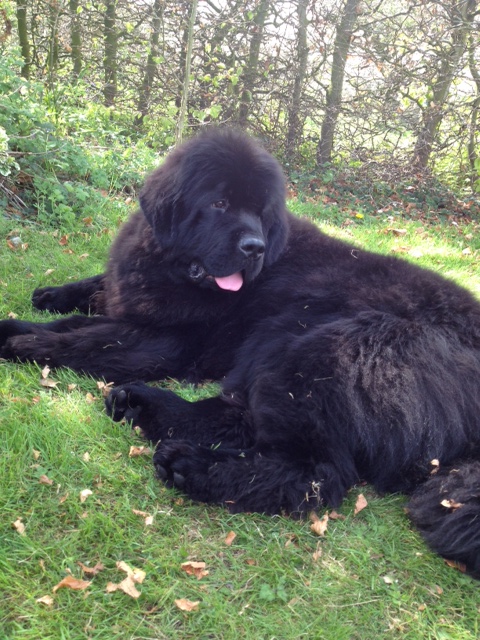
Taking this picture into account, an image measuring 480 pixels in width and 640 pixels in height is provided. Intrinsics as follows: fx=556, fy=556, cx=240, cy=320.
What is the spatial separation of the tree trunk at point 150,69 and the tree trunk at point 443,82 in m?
3.88

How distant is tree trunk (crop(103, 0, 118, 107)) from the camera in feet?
25.3

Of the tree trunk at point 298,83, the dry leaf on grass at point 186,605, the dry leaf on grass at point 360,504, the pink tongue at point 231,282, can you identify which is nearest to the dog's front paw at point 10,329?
the pink tongue at point 231,282

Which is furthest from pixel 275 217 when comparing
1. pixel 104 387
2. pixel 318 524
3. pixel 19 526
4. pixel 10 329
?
pixel 19 526

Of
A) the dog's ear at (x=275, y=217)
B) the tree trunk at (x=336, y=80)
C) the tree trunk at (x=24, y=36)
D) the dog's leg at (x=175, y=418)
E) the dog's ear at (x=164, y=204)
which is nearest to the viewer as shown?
the dog's leg at (x=175, y=418)

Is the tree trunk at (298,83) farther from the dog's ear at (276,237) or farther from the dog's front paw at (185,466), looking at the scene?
the dog's front paw at (185,466)

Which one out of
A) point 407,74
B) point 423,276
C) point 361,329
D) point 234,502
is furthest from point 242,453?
point 407,74

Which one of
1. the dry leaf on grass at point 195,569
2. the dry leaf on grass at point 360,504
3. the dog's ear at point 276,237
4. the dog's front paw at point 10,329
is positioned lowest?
the dry leaf on grass at point 360,504

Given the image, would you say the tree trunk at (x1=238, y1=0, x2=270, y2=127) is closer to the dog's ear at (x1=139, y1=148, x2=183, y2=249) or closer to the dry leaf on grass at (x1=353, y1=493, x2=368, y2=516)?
the dog's ear at (x1=139, y1=148, x2=183, y2=249)

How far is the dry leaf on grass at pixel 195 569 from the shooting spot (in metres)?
1.80

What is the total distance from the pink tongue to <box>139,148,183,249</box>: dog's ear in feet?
1.09

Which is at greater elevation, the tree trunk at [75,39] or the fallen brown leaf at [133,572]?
the tree trunk at [75,39]

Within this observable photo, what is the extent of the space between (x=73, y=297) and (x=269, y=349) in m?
1.53

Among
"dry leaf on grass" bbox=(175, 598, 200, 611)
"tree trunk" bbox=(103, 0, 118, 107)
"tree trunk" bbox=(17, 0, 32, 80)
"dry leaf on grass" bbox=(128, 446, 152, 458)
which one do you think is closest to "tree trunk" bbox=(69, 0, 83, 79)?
"tree trunk" bbox=(103, 0, 118, 107)

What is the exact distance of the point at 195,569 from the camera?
1.82 m
